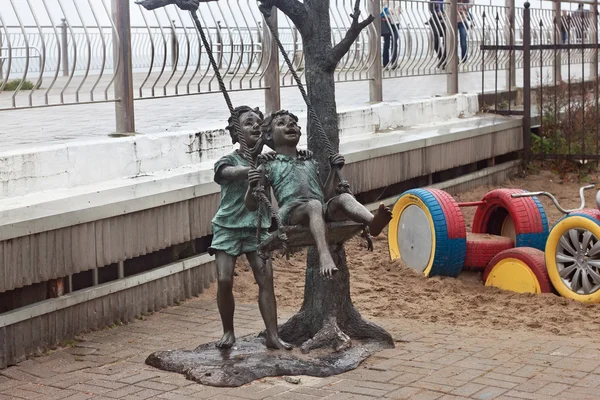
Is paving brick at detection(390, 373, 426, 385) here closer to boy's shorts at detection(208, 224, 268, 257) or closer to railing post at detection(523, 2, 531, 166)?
boy's shorts at detection(208, 224, 268, 257)

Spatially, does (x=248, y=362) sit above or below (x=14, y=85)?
below

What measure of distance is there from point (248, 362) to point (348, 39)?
82.5 inches

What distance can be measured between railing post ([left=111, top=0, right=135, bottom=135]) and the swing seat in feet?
9.81

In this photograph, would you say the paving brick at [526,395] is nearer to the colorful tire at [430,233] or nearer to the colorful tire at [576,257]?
the colorful tire at [576,257]

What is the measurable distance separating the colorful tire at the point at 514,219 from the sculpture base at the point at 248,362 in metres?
2.96

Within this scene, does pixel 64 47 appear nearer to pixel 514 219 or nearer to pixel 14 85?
pixel 14 85

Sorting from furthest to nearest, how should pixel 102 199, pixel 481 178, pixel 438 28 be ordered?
1. pixel 438 28
2. pixel 481 178
3. pixel 102 199

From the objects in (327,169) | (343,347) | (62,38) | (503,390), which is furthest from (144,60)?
(503,390)

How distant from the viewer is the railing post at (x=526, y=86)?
1353 cm

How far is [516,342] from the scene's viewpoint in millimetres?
6426

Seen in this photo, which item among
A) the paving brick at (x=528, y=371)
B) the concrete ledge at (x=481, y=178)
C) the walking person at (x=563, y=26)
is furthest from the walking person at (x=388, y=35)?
the paving brick at (x=528, y=371)

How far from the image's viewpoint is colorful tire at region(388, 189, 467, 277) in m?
8.35

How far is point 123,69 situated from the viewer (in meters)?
8.09

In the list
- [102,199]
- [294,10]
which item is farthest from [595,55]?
[102,199]
